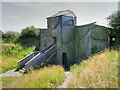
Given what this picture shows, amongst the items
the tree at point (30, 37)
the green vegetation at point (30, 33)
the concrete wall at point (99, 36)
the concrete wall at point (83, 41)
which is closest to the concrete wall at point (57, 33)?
the concrete wall at point (83, 41)

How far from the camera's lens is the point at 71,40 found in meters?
13.4

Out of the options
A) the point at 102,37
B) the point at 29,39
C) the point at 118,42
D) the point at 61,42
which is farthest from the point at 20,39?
the point at 118,42

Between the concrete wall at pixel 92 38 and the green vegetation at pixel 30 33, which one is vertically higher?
the green vegetation at pixel 30 33

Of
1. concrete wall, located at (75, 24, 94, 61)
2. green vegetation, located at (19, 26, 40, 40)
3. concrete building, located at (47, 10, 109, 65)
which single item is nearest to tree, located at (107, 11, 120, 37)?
concrete building, located at (47, 10, 109, 65)

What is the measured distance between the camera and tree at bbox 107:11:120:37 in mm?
10195

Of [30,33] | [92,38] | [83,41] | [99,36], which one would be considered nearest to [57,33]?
[83,41]

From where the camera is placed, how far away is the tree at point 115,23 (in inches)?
401

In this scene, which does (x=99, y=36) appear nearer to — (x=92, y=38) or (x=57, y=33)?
(x=92, y=38)

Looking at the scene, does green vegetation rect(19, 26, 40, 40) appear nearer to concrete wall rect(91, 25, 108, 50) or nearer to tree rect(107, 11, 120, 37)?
concrete wall rect(91, 25, 108, 50)

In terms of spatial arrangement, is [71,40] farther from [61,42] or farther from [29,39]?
[29,39]

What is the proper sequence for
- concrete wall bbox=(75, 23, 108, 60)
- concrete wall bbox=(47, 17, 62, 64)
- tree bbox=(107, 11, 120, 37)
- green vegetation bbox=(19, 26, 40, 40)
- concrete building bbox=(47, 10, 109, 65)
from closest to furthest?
tree bbox=(107, 11, 120, 37) → concrete wall bbox=(75, 23, 108, 60) → concrete building bbox=(47, 10, 109, 65) → concrete wall bbox=(47, 17, 62, 64) → green vegetation bbox=(19, 26, 40, 40)

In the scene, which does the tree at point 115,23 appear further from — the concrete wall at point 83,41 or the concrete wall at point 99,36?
the concrete wall at point 83,41

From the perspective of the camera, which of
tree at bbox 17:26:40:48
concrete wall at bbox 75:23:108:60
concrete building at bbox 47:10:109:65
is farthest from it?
tree at bbox 17:26:40:48

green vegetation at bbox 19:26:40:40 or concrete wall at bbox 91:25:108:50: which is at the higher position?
green vegetation at bbox 19:26:40:40
